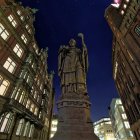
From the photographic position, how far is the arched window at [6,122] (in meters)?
14.8

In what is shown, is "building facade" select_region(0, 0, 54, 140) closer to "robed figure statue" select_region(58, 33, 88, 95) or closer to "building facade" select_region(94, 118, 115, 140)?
"robed figure statue" select_region(58, 33, 88, 95)

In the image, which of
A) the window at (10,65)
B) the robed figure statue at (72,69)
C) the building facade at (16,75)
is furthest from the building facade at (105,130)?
the robed figure statue at (72,69)

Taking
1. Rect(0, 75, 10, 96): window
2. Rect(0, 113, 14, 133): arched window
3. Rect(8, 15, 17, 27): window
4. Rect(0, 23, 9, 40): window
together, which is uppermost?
Rect(8, 15, 17, 27): window

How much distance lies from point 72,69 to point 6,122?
13246 mm

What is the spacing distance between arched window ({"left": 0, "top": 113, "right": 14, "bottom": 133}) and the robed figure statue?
1163 centimetres

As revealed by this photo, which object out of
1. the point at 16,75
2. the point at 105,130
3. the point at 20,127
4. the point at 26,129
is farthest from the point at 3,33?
the point at 105,130

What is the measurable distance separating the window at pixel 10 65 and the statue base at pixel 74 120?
14094mm

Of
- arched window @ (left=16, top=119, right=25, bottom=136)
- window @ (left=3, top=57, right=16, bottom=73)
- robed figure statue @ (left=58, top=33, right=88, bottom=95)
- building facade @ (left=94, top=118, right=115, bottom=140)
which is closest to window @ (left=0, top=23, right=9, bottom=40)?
window @ (left=3, top=57, right=16, bottom=73)

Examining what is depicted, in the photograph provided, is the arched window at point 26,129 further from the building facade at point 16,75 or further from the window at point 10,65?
the window at point 10,65

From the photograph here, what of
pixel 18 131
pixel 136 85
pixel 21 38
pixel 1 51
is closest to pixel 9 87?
pixel 1 51

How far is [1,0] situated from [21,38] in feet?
20.3

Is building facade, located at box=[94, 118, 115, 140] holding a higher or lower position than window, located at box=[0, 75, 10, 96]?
higher

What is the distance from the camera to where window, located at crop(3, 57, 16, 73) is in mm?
17534

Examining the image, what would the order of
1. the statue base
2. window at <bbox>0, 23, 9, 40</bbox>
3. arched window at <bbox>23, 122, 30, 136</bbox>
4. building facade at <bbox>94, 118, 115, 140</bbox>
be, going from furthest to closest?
building facade at <bbox>94, 118, 115, 140</bbox>
arched window at <bbox>23, 122, 30, 136</bbox>
window at <bbox>0, 23, 9, 40</bbox>
the statue base
